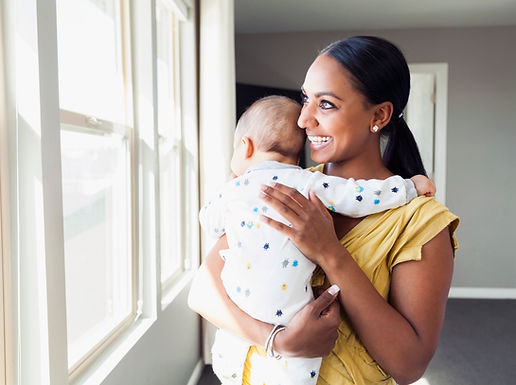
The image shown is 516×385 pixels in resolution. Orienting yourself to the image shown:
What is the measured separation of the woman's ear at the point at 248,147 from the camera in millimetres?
1165

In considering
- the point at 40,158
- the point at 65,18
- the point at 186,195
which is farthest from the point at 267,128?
the point at 186,195

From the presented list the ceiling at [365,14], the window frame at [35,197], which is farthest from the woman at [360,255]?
the ceiling at [365,14]

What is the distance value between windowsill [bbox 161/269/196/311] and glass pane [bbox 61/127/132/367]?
0.38 meters

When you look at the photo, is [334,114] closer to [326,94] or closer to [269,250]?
[326,94]

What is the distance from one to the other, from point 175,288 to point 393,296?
188cm

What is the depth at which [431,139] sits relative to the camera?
5.05m

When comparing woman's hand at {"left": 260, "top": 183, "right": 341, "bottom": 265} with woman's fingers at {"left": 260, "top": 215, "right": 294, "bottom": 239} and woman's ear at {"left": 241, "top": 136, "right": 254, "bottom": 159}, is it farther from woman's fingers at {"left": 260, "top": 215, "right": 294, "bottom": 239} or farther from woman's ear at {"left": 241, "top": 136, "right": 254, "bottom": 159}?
woman's ear at {"left": 241, "top": 136, "right": 254, "bottom": 159}

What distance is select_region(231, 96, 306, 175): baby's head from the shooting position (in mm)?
1132

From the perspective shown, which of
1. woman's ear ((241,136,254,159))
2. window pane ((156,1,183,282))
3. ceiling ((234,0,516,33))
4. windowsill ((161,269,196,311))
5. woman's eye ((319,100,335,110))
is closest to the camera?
woman's eye ((319,100,335,110))

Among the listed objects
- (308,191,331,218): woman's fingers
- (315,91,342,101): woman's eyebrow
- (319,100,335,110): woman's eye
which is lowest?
(308,191,331,218): woman's fingers

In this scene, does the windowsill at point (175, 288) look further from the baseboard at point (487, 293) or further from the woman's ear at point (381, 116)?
the baseboard at point (487, 293)

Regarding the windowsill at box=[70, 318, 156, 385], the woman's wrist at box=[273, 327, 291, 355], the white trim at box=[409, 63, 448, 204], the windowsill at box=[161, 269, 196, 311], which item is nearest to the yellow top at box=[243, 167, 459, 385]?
the woman's wrist at box=[273, 327, 291, 355]

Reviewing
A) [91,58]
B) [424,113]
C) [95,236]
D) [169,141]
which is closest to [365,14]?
[424,113]

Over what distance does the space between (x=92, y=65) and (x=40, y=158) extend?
2.37 ft
